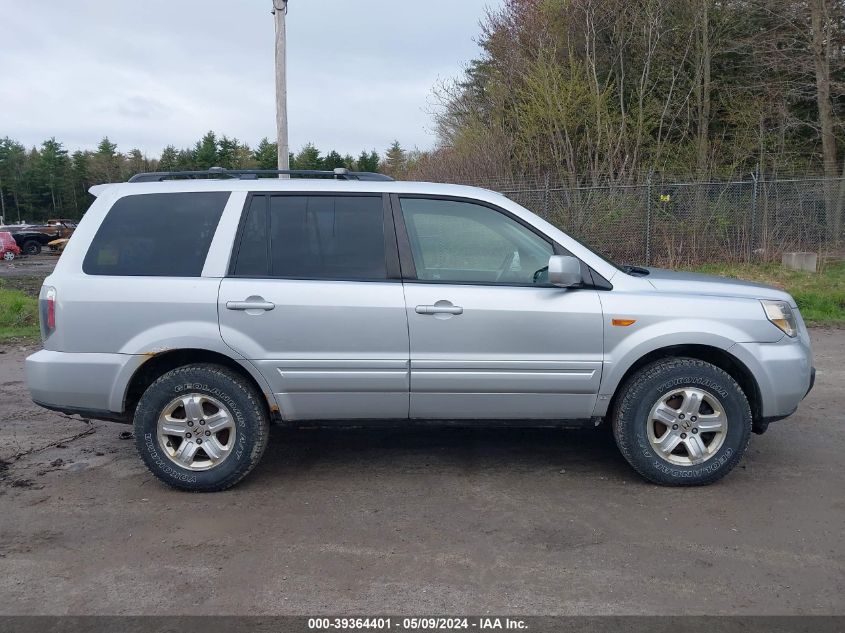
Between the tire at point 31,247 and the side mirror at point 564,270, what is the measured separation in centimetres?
3460

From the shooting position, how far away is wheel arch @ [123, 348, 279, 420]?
4.34 meters

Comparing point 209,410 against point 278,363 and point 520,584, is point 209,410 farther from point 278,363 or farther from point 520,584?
point 520,584

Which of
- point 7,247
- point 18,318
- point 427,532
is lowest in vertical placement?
point 427,532

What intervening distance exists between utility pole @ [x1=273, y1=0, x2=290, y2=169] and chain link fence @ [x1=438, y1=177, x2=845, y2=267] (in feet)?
24.4

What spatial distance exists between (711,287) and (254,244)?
9.36 ft

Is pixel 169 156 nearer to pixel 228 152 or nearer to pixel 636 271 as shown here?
pixel 228 152

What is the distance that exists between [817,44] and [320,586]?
18030mm

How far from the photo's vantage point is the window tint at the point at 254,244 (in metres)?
4.38

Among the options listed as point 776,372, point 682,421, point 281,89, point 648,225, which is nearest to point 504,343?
point 682,421

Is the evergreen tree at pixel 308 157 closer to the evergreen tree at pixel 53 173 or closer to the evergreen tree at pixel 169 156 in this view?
the evergreen tree at pixel 169 156

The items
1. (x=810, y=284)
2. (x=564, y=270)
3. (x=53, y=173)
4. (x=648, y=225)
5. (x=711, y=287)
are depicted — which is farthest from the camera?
(x=53, y=173)

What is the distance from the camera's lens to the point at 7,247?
91.0ft

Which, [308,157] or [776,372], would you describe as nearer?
[776,372]

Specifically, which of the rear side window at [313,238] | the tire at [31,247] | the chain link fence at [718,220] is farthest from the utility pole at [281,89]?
the tire at [31,247]
